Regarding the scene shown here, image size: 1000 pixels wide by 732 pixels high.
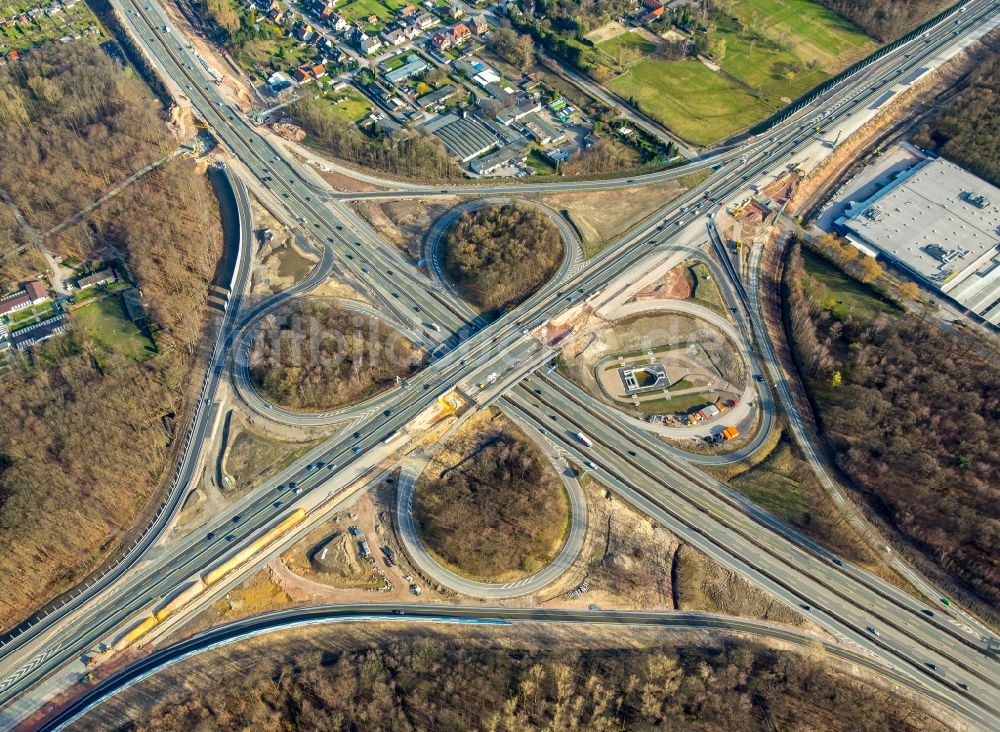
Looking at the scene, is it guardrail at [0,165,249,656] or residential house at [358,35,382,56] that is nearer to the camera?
guardrail at [0,165,249,656]

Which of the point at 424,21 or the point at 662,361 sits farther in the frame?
the point at 424,21

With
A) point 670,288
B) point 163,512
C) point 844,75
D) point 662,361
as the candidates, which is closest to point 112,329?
point 163,512

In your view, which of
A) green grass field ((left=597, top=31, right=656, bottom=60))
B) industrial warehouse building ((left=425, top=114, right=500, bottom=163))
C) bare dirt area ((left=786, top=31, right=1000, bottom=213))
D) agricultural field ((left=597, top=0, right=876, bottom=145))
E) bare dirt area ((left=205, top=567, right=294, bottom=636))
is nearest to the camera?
bare dirt area ((left=205, top=567, right=294, bottom=636))

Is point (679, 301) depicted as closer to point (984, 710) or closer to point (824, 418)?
point (824, 418)

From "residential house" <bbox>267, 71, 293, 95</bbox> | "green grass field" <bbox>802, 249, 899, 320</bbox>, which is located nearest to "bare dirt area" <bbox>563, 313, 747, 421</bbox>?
"green grass field" <bbox>802, 249, 899, 320</bbox>

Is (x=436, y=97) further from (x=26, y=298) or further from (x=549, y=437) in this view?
(x=26, y=298)

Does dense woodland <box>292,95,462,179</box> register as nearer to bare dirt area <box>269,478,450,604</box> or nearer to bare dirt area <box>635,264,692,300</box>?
bare dirt area <box>635,264,692,300</box>
